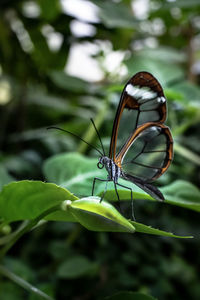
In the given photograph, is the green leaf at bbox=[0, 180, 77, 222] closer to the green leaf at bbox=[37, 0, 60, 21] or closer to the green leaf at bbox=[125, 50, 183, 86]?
the green leaf at bbox=[125, 50, 183, 86]

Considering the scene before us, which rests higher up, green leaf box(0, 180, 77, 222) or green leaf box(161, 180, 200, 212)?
green leaf box(0, 180, 77, 222)

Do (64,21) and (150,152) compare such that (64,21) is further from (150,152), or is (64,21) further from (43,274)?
(43,274)

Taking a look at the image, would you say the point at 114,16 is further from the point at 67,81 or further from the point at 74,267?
the point at 74,267

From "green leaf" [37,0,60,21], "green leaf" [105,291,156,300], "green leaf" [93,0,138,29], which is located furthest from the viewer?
"green leaf" [37,0,60,21]

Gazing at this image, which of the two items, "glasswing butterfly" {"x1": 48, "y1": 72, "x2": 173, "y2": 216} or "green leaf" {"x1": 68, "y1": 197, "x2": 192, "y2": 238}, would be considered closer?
"green leaf" {"x1": 68, "y1": 197, "x2": 192, "y2": 238}

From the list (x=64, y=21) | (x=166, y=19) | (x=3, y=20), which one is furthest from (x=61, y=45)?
(x=166, y=19)

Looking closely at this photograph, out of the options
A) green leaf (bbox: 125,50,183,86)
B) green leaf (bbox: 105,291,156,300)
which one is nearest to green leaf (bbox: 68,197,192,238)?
green leaf (bbox: 105,291,156,300)

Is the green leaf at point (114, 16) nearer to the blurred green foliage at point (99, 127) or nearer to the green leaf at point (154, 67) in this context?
the blurred green foliage at point (99, 127)
